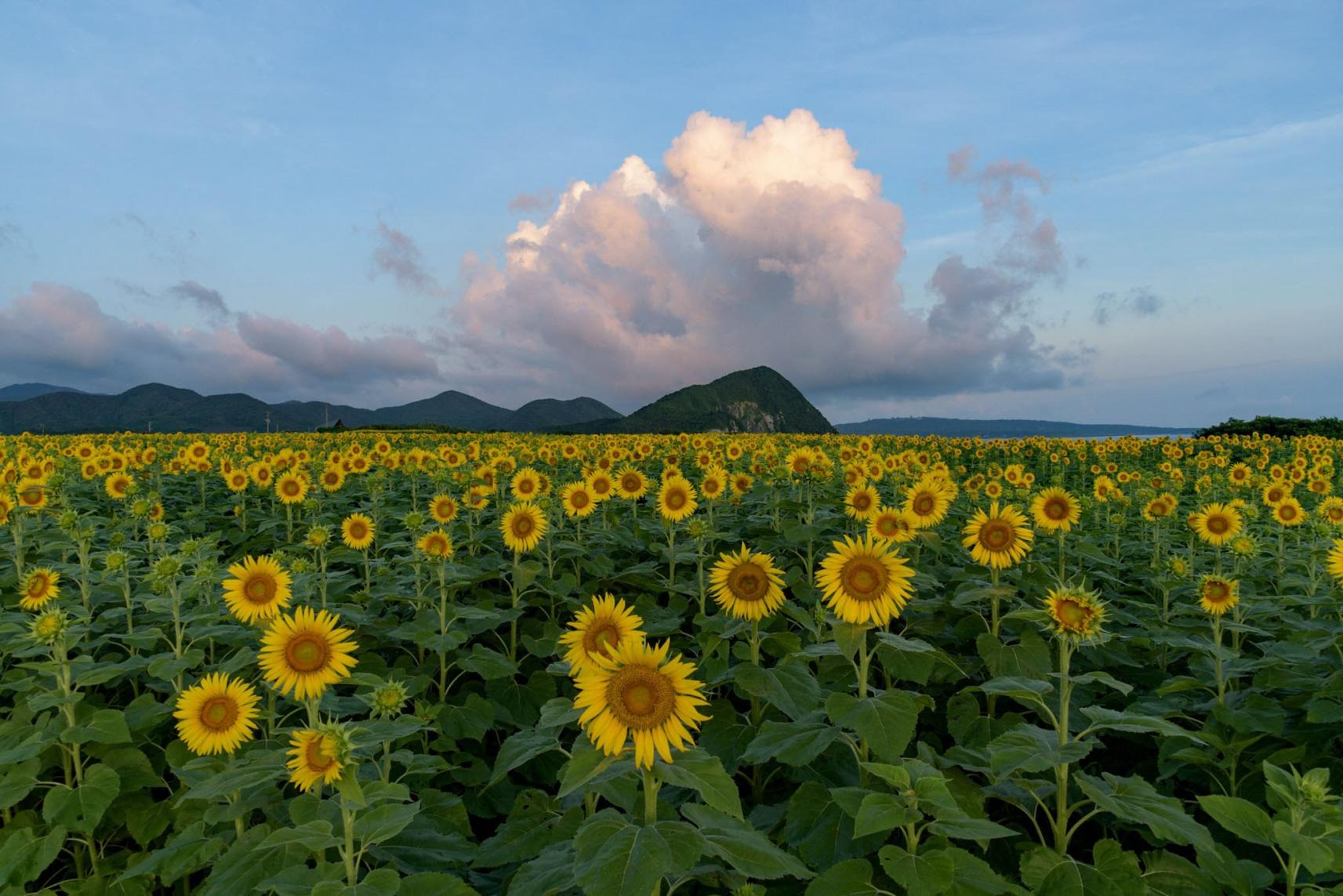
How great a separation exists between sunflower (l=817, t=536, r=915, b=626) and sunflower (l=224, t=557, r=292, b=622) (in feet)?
12.4

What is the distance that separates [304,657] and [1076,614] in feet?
12.8

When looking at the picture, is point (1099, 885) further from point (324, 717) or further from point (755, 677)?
point (324, 717)

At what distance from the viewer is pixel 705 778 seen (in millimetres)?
2373

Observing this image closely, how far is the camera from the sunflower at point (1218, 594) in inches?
197

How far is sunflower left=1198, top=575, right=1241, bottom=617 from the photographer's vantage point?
5.00 m

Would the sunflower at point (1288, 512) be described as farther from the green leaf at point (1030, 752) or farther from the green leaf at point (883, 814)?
the green leaf at point (883, 814)

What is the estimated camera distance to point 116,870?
448 cm

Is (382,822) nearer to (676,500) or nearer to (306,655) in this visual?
(306,655)

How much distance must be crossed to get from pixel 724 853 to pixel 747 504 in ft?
27.0

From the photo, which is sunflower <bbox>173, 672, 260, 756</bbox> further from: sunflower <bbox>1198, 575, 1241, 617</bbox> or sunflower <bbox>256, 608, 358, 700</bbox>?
sunflower <bbox>1198, 575, 1241, 617</bbox>

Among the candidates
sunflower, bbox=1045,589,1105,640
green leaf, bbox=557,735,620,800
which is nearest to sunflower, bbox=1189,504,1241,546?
sunflower, bbox=1045,589,1105,640

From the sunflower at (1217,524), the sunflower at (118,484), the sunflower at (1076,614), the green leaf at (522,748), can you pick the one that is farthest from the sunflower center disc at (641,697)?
the sunflower at (118,484)

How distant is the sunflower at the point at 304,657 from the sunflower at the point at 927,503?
4.84 metres

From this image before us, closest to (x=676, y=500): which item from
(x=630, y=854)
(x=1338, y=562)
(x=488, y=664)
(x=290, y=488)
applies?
(x=488, y=664)
